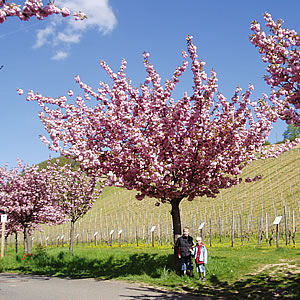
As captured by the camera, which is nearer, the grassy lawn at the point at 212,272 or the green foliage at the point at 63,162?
the grassy lawn at the point at 212,272

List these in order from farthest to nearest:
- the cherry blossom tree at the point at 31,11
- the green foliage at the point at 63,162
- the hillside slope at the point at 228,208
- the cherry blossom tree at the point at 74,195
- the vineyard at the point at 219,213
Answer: the hillside slope at the point at 228,208 → the vineyard at the point at 219,213 → the cherry blossom tree at the point at 74,195 → the green foliage at the point at 63,162 → the cherry blossom tree at the point at 31,11

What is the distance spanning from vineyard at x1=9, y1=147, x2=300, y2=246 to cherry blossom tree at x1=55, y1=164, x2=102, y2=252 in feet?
19.9

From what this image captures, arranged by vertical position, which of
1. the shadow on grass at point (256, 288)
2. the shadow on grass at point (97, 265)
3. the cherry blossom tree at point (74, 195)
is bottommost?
the shadow on grass at point (97, 265)

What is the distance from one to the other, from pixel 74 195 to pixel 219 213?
1400cm

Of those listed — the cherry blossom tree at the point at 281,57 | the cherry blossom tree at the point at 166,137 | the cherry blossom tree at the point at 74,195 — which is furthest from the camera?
the cherry blossom tree at the point at 74,195

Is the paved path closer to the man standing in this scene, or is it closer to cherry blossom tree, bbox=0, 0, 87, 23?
the man standing

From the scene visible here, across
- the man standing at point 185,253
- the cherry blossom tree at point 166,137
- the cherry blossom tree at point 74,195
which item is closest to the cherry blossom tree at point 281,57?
the cherry blossom tree at point 166,137

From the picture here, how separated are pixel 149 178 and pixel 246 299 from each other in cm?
446

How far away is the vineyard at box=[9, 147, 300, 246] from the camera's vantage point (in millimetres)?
29547

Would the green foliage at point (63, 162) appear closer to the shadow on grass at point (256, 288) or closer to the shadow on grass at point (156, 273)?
the shadow on grass at point (156, 273)

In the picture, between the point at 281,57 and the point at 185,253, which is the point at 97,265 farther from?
the point at 281,57

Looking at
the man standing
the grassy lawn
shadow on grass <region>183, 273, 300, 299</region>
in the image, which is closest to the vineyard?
the grassy lawn

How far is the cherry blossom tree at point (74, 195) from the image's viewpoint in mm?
24406

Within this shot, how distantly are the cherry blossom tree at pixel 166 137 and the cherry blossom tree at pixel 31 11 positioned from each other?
6.48m
